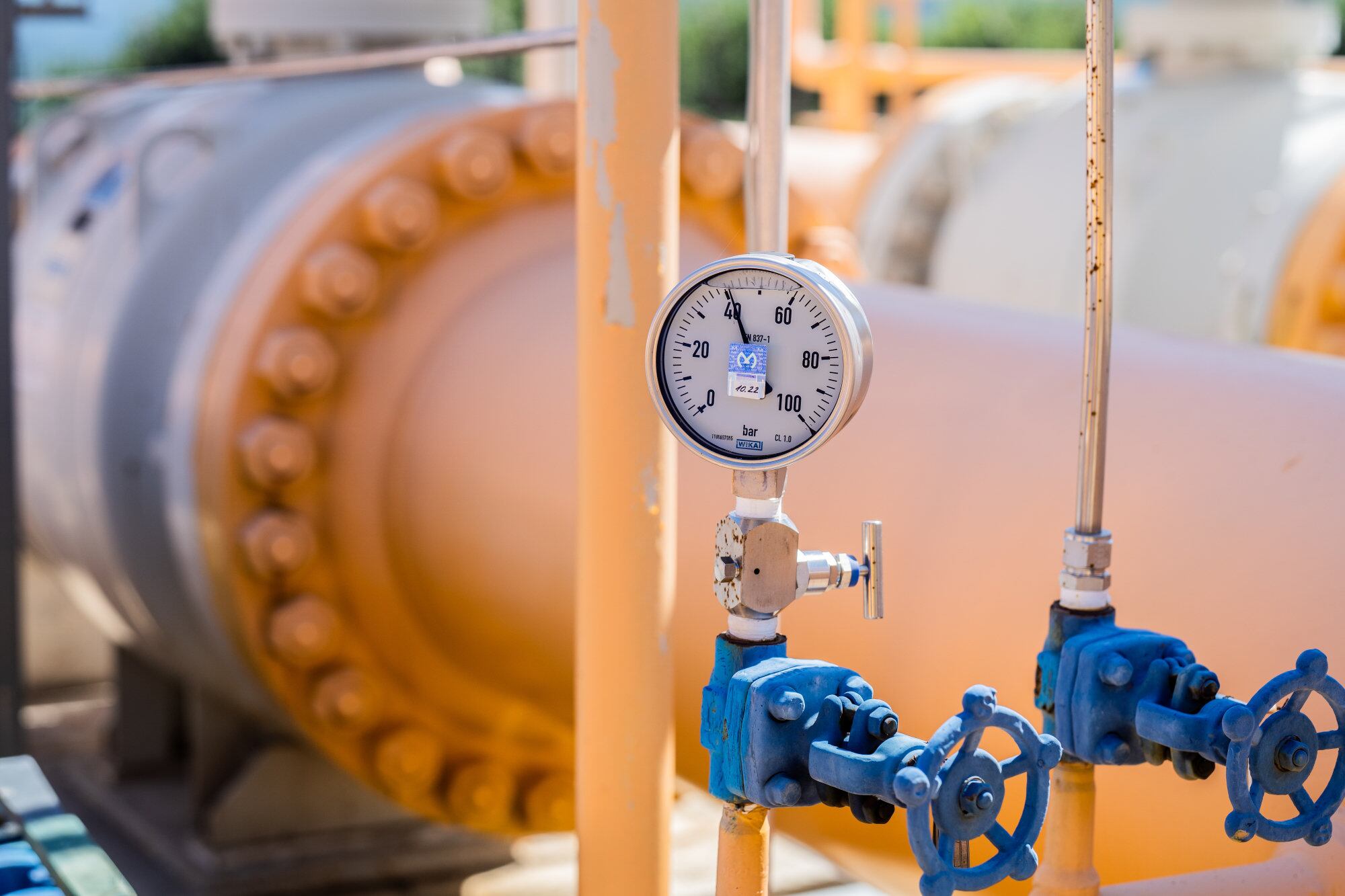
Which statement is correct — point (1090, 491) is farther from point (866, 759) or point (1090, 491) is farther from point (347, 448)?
point (347, 448)

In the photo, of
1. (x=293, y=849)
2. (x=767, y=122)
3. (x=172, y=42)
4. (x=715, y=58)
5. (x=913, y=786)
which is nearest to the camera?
(x=913, y=786)

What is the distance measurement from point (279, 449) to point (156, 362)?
285 mm

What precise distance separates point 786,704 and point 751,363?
20cm

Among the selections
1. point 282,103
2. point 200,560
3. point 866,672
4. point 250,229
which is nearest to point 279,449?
point 200,560

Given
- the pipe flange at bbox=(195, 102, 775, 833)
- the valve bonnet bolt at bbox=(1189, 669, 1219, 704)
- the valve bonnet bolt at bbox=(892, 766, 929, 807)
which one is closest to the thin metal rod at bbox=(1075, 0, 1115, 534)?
the valve bonnet bolt at bbox=(1189, 669, 1219, 704)

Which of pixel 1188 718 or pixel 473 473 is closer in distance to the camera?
pixel 1188 718

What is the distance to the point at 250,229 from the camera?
1.95m

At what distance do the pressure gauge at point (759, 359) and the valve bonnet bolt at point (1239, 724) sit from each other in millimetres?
262

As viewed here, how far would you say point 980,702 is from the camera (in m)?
0.84

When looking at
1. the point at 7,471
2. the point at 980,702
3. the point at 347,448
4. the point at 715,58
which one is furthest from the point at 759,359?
the point at 715,58

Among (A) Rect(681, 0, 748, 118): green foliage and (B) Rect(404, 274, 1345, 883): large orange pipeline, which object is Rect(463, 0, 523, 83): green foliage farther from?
(B) Rect(404, 274, 1345, 883): large orange pipeline

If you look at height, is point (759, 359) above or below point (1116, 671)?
above

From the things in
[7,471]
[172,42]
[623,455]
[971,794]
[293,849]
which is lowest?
[293,849]

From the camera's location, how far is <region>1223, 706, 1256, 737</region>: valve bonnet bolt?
2.86 ft
